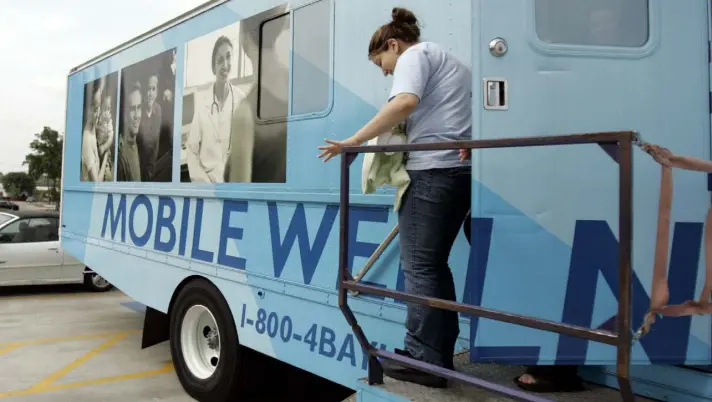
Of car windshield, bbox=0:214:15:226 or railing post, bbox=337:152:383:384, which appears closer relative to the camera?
railing post, bbox=337:152:383:384

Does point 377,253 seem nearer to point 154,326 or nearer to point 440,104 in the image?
point 440,104

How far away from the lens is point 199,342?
4805 millimetres

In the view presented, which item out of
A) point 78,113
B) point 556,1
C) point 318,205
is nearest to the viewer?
point 556,1

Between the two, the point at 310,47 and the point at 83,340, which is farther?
the point at 83,340

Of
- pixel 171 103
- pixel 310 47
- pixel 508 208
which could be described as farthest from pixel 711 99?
pixel 171 103

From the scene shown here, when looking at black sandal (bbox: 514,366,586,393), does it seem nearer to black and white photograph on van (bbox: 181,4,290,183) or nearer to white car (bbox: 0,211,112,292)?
black and white photograph on van (bbox: 181,4,290,183)

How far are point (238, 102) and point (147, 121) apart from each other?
5.03 ft

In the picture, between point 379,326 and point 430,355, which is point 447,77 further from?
point 379,326

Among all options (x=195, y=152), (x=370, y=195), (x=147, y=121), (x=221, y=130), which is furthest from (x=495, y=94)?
(x=147, y=121)

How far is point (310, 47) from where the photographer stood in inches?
144

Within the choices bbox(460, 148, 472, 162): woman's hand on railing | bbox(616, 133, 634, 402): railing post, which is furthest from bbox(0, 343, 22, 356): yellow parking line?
bbox(616, 133, 634, 402): railing post

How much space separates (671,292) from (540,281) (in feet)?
1.55

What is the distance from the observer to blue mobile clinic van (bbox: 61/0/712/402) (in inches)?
89.9

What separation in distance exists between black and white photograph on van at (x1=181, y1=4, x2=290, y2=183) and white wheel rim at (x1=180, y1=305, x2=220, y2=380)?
1.05 m
